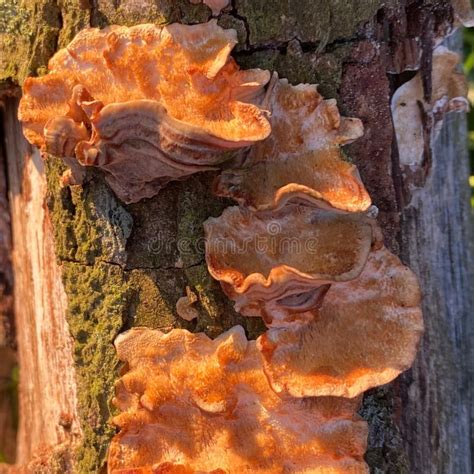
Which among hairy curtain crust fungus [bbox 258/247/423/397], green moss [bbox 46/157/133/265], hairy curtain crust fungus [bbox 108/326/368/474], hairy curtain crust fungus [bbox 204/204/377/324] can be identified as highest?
green moss [bbox 46/157/133/265]

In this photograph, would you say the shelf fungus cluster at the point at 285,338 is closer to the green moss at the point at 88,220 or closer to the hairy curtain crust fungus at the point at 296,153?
the hairy curtain crust fungus at the point at 296,153

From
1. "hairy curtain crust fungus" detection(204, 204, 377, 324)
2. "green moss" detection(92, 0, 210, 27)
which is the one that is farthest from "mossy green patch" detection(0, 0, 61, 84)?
"hairy curtain crust fungus" detection(204, 204, 377, 324)

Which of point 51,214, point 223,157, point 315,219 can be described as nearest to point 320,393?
point 315,219

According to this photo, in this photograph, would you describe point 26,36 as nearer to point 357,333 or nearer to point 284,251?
point 284,251

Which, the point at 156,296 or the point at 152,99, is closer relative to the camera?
the point at 152,99

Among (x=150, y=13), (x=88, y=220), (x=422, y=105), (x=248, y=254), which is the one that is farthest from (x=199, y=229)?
(x=422, y=105)

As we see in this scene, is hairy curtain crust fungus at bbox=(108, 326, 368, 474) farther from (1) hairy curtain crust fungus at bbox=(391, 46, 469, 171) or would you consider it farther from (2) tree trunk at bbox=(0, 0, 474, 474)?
(1) hairy curtain crust fungus at bbox=(391, 46, 469, 171)

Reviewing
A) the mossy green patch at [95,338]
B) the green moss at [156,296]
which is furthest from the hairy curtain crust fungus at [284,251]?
the mossy green patch at [95,338]
